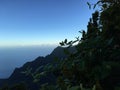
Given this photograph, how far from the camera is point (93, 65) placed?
457 cm

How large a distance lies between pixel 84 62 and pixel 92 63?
0.41ft

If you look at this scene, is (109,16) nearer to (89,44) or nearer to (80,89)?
(89,44)

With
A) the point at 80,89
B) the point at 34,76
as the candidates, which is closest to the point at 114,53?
the point at 80,89

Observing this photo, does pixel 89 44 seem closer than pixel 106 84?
No

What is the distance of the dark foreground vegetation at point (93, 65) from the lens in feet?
14.5

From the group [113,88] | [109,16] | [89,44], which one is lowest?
[113,88]

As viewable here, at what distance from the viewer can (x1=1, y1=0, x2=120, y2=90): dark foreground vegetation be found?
4.42 m

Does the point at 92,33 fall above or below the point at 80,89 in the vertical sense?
above

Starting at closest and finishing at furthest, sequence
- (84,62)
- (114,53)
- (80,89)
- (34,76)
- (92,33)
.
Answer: (80,89), (84,62), (114,53), (34,76), (92,33)

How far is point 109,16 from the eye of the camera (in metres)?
5.75

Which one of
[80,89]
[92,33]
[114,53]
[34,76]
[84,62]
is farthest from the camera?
[92,33]

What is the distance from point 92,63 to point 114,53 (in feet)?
1.84

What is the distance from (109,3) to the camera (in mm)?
6387

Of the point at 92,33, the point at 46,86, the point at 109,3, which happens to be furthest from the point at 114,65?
the point at 109,3
